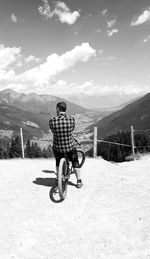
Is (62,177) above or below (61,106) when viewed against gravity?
below

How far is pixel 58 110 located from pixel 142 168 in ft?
21.3

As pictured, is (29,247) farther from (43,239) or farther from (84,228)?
(84,228)

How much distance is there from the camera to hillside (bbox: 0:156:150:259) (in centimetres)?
625

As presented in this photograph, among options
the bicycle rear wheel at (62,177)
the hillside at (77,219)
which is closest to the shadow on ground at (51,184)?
the hillside at (77,219)

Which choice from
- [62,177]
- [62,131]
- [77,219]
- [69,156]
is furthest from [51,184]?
[77,219]

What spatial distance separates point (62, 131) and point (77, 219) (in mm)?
2932

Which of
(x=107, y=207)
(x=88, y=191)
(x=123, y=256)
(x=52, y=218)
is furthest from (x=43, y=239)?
(x=88, y=191)

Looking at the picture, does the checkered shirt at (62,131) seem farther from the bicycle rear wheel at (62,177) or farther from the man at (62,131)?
the bicycle rear wheel at (62,177)

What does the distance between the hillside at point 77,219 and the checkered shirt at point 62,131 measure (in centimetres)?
166

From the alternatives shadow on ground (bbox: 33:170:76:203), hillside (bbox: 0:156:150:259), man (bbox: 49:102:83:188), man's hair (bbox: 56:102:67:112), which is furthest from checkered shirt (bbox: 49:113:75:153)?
hillside (bbox: 0:156:150:259)

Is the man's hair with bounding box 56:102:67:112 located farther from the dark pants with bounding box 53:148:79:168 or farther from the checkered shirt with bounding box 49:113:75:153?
the dark pants with bounding box 53:148:79:168

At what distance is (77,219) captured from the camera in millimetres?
7605

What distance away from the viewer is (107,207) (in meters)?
8.43

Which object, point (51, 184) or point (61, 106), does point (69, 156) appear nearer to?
point (61, 106)
